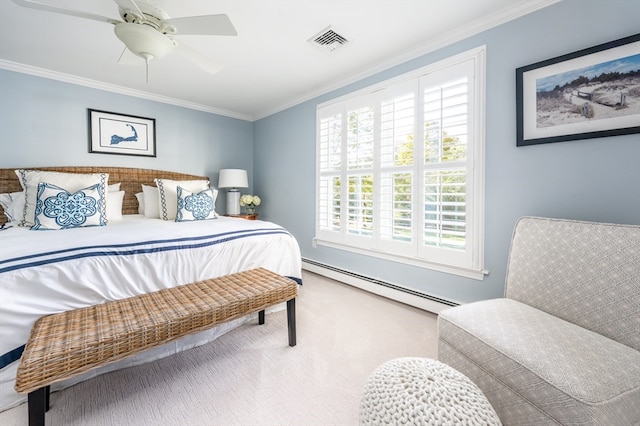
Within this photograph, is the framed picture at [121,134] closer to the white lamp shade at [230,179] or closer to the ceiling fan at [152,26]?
the white lamp shade at [230,179]

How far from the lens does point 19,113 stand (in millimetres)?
2861

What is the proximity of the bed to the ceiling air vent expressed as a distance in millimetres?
1727

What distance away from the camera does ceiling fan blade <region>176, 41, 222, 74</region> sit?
1895 millimetres

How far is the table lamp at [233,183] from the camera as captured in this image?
412 cm

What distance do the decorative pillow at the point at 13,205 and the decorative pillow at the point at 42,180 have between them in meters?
0.08

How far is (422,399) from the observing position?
2.93 feet

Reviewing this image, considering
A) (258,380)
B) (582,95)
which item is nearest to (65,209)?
(258,380)

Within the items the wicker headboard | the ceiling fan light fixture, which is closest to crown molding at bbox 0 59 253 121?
the wicker headboard

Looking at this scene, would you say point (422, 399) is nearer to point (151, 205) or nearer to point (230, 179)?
point (151, 205)

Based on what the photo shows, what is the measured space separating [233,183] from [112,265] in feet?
8.64

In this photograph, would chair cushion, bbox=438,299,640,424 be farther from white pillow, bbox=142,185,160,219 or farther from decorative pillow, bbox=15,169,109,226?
white pillow, bbox=142,185,160,219

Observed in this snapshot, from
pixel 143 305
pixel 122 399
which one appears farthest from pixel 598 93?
pixel 122 399

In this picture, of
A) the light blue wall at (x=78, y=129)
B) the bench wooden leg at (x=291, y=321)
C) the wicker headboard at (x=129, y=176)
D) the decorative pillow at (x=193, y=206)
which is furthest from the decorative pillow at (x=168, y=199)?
the bench wooden leg at (x=291, y=321)

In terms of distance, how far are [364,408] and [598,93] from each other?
2197 millimetres
